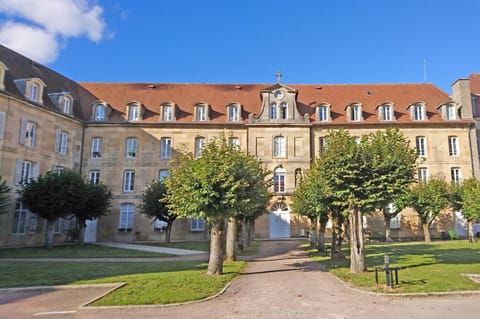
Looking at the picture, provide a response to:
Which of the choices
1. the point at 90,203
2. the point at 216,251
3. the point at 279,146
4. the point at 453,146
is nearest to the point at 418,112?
the point at 453,146

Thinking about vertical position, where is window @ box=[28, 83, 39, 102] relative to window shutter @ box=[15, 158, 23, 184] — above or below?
above

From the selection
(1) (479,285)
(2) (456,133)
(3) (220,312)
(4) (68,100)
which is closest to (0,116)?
(4) (68,100)

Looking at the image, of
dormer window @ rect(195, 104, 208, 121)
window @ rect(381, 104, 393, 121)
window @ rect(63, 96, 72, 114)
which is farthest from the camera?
dormer window @ rect(195, 104, 208, 121)

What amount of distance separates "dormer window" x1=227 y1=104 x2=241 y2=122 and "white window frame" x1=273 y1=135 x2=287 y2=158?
383 cm

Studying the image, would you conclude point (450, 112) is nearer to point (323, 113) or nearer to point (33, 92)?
point (323, 113)

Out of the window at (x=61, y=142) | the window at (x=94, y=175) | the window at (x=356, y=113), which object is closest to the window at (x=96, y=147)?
the window at (x=94, y=175)

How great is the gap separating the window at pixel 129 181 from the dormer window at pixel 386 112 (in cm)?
2177

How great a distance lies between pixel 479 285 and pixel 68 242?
2563 centimetres

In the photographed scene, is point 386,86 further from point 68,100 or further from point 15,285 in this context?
point 15,285

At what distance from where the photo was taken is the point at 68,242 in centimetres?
2616

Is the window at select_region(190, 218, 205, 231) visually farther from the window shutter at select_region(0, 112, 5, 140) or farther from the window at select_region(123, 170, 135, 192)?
the window shutter at select_region(0, 112, 5, 140)

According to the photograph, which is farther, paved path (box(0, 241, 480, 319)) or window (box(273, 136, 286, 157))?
window (box(273, 136, 286, 157))

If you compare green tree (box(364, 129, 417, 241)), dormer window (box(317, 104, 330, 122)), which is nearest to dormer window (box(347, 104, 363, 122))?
dormer window (box(317, 104, 330, 122))

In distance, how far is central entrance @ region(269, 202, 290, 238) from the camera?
28953 mm
